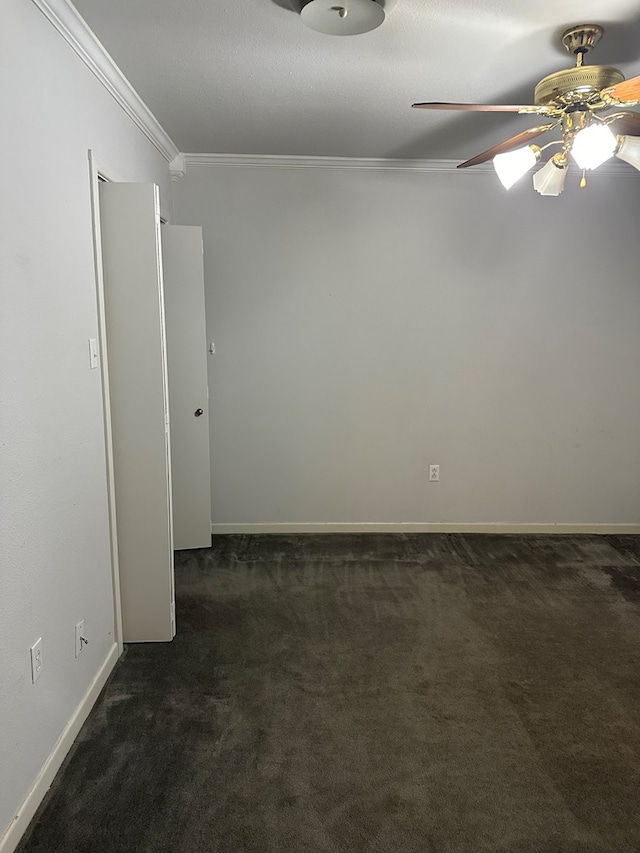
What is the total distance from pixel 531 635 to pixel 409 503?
1.50 meters

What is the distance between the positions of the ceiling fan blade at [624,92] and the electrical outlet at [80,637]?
2574 millimetres

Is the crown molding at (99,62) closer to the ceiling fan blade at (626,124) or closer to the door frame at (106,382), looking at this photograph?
the door frame at (106,382)

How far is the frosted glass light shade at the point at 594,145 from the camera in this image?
6.61 feet

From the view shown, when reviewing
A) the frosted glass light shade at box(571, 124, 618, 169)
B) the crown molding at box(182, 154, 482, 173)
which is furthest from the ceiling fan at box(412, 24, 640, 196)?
the crown molding at box(182, 154, 482, 173)

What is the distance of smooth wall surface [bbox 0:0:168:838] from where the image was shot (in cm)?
172

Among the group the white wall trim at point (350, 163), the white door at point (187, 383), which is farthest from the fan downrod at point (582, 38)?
the white door at point (187, 383)

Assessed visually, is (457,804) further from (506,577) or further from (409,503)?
(409,503)

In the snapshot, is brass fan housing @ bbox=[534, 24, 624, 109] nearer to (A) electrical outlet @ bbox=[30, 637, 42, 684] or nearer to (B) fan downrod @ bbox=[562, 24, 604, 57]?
(B) fan downrod @ bbox=[562, 24, 604, 57]

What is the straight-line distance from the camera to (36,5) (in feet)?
6.16

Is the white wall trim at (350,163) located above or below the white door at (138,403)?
above

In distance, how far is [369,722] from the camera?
7.59 ft

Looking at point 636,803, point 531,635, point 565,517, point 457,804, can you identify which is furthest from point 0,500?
point 565,517

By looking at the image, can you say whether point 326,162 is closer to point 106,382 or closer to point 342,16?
point 342,16

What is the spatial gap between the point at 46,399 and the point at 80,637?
93cm
